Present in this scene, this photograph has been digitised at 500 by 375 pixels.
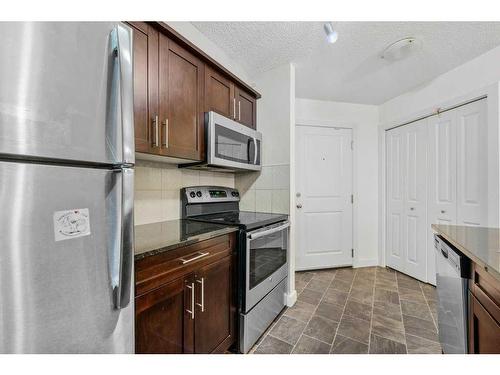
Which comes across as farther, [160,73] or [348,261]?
[348,261]

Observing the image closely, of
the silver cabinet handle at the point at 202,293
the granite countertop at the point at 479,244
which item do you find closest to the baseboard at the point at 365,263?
the granite countertop at the point at 479,244

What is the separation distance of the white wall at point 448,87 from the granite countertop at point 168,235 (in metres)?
2.65

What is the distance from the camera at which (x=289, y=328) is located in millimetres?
1773

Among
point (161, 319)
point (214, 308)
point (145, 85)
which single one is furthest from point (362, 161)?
point (161, 319)

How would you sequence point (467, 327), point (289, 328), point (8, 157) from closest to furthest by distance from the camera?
point (8, 157) < point (467, 327) < point (289, 328)

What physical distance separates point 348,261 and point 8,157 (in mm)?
3482

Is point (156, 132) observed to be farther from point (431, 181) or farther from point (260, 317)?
point (431, 181)

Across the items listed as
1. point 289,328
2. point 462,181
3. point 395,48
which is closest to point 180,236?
point 289,328

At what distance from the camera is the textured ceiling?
1704 mm

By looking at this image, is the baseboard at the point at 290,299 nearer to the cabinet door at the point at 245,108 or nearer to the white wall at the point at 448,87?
the cabinet door at the point at 245,108

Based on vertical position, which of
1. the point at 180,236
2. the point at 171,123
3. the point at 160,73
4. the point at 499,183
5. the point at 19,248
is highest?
the point at 160,73

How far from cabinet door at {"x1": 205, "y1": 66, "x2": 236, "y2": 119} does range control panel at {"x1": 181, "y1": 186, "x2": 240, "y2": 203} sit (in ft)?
2.21

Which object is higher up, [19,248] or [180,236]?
[19,248]
